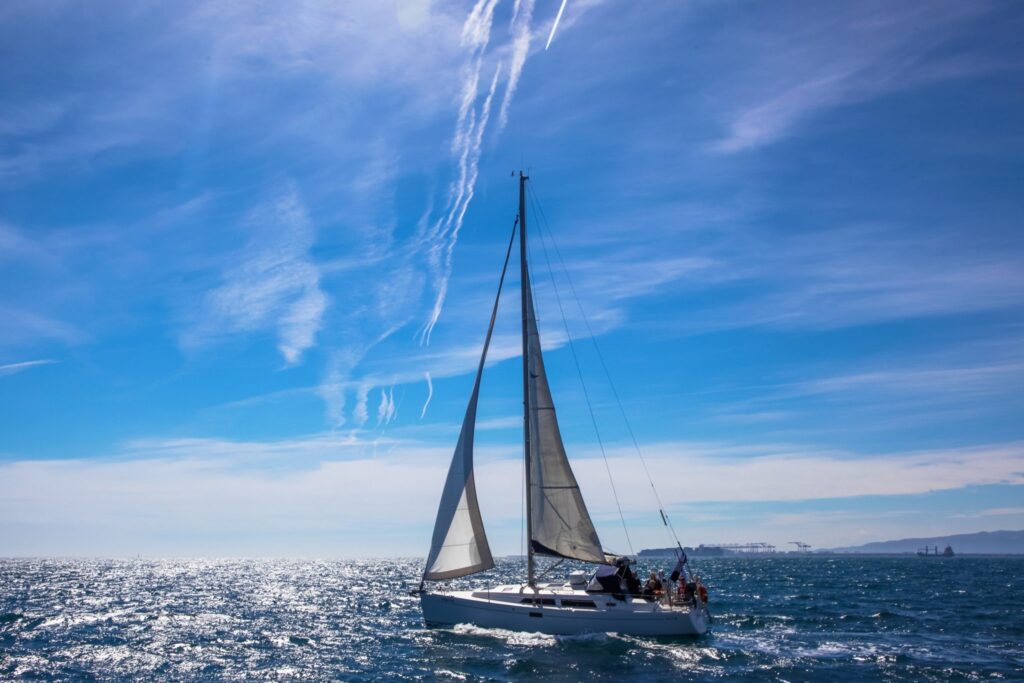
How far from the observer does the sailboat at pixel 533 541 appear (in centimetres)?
2806

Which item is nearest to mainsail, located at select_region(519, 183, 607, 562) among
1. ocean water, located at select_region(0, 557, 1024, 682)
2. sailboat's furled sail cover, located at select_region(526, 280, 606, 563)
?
sailboat's furled sail cover, located at select_region(526, 280, 606, 563)

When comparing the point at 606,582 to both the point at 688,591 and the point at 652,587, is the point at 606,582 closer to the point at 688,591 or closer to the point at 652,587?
the point at 652,587

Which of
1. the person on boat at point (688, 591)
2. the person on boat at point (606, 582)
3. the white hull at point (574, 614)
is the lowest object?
the white hull at point (574, 614)

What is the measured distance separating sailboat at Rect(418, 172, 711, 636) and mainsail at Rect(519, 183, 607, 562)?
4 cm

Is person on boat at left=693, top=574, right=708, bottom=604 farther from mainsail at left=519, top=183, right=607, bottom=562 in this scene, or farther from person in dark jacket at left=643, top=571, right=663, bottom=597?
mainsail at left=519, top=183, right=607, bottom=562

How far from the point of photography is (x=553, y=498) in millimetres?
30250

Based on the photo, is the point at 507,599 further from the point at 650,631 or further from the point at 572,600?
the point at 650,631

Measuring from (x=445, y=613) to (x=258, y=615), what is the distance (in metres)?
16.8

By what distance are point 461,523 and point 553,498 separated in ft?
12.2

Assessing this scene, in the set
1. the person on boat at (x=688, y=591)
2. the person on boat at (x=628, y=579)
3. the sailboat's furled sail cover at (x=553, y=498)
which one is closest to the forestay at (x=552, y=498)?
the sailboat's furled sail cover at (x=553, y=498)

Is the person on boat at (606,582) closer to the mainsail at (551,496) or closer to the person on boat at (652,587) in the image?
the person on boat at (652,587)

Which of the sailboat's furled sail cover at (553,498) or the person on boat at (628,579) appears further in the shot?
the sailboat's furled sail cover at (553,498)

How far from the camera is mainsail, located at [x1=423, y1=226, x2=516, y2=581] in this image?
3027 centimetres

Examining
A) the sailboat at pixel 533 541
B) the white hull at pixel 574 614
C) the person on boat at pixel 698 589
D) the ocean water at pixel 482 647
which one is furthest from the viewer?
the person on boat at pixel 698 589
